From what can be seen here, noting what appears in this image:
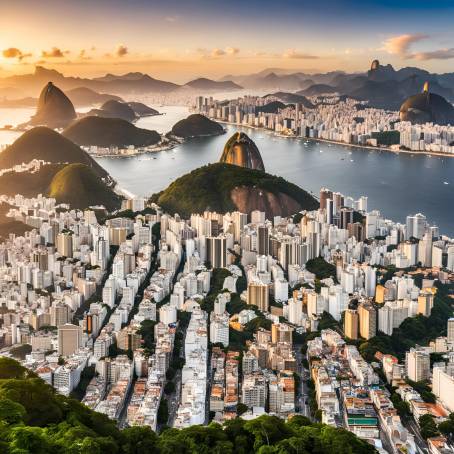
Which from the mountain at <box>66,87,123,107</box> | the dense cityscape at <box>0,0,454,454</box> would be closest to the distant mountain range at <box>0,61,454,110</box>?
the mountain at <box>66,87,123,107</box>

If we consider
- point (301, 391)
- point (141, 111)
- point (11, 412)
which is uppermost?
point (11, 412)

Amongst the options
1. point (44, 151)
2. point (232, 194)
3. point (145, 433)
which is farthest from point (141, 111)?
point (145, 433)

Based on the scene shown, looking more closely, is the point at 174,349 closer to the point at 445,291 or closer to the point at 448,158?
the point at 445,291

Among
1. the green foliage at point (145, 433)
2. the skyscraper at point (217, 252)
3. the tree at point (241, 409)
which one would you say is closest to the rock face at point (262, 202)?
Answer: the skyscraper at point (217, 252)

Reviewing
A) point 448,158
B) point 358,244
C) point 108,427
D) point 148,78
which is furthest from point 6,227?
point 148,78

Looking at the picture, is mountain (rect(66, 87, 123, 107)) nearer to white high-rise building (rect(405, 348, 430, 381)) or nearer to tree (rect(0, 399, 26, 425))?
white high-rise building (rect(405, 348, 430, 381))

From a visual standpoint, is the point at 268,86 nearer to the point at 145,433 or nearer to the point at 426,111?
the point at 426,111

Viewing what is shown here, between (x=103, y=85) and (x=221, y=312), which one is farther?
(x=103, y=85)
